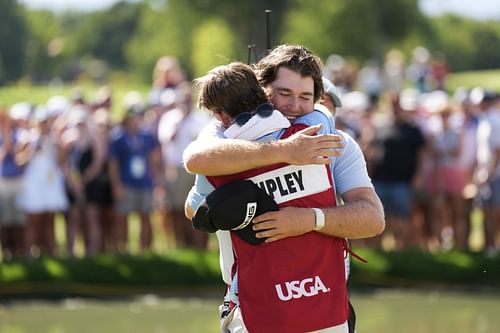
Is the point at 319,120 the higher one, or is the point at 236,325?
the point at 319,120

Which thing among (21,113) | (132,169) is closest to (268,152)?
(132,169)

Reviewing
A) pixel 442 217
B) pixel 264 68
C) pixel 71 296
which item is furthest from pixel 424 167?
pixel 264 68

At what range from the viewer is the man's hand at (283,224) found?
4367 mm

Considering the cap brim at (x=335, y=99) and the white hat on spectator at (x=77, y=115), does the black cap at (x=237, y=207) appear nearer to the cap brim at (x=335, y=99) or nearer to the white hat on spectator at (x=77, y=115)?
the cap brim at (x=335, y=99)

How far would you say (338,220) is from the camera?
4441 millimetres

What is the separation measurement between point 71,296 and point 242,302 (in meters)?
7.23

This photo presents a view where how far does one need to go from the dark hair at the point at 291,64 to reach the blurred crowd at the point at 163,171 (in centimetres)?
720

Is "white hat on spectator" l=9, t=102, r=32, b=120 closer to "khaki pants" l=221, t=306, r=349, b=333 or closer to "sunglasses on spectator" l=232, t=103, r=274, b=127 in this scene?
"khaki pants" l=221, t=306, r=349, b=333

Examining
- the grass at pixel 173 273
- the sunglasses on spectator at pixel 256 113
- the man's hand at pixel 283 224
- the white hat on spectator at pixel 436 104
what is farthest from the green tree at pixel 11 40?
the man's hand at pixel 283 224

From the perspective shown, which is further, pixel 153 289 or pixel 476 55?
pixel 476 55

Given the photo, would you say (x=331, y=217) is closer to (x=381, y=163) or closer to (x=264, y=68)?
(x=264, y=68)

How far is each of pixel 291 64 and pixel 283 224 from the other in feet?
2.11

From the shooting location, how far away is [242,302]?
14.8 feet

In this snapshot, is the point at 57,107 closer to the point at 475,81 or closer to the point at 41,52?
the point at 41,52
